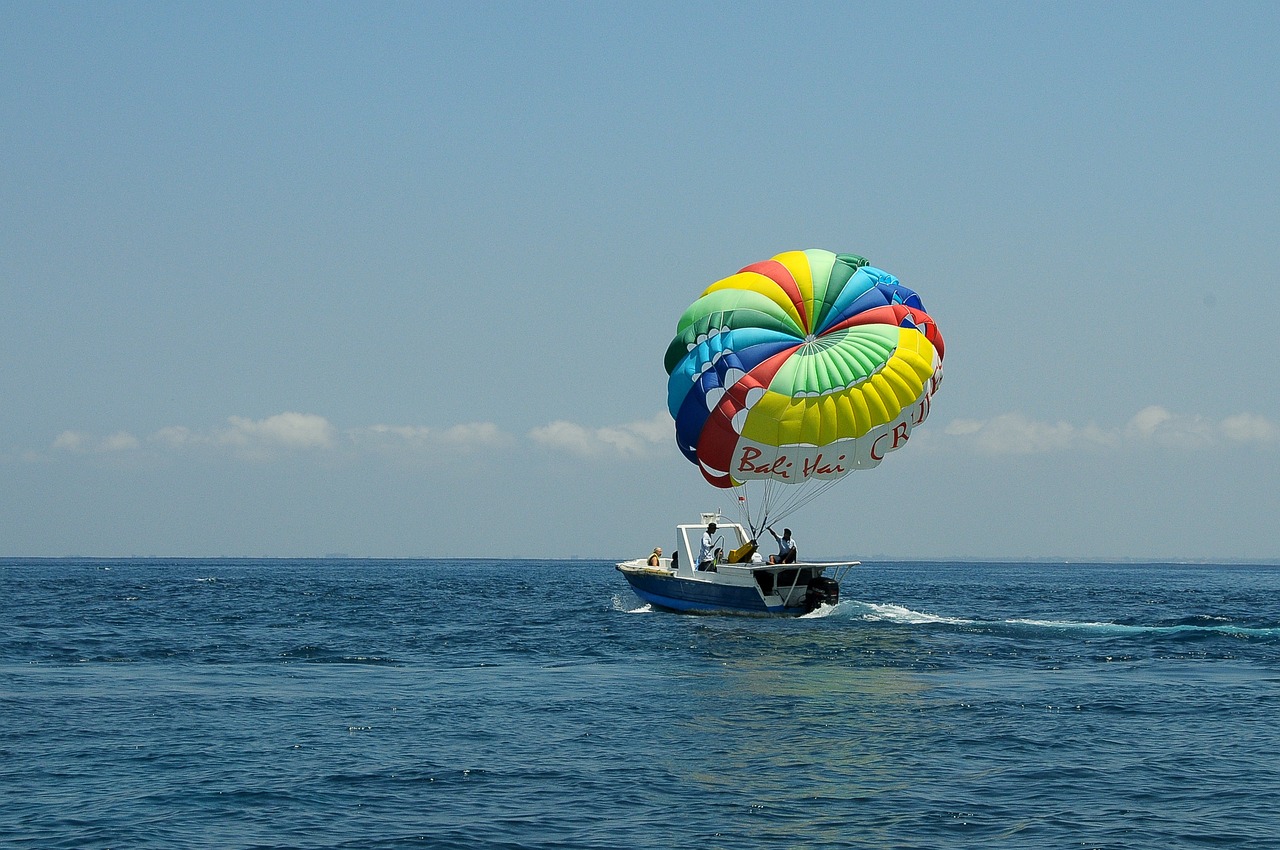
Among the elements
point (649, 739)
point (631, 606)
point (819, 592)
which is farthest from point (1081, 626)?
point (649, 739)

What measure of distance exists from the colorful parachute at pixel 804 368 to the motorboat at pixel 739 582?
2.89 m

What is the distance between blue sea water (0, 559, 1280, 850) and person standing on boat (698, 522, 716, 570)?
307 centimetres

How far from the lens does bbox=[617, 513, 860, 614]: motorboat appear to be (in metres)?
38.3

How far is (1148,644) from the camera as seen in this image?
3394 centimetres

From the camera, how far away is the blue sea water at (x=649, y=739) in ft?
47.9

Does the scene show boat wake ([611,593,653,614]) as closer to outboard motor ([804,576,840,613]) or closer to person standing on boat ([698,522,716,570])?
person standing on boat ([698,522,716,570])

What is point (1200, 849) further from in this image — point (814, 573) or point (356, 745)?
point (814, 573)

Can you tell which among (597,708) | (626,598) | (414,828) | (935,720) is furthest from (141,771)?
(626,598)

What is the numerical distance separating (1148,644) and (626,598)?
2339 cm

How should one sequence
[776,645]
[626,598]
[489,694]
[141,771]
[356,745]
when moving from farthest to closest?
1. [626,598]
2. [776,645]
3. [489,694]
4. [356,745]
5. [141,771]

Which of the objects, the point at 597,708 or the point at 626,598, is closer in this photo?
the point at 597,708

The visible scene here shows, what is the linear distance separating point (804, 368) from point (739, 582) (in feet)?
23.2

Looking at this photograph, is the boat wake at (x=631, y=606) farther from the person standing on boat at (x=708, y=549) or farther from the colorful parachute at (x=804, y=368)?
the colorful parachute at (x=804, y=368)

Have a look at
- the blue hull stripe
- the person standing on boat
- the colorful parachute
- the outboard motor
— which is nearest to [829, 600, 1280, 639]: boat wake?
the outboard motor
